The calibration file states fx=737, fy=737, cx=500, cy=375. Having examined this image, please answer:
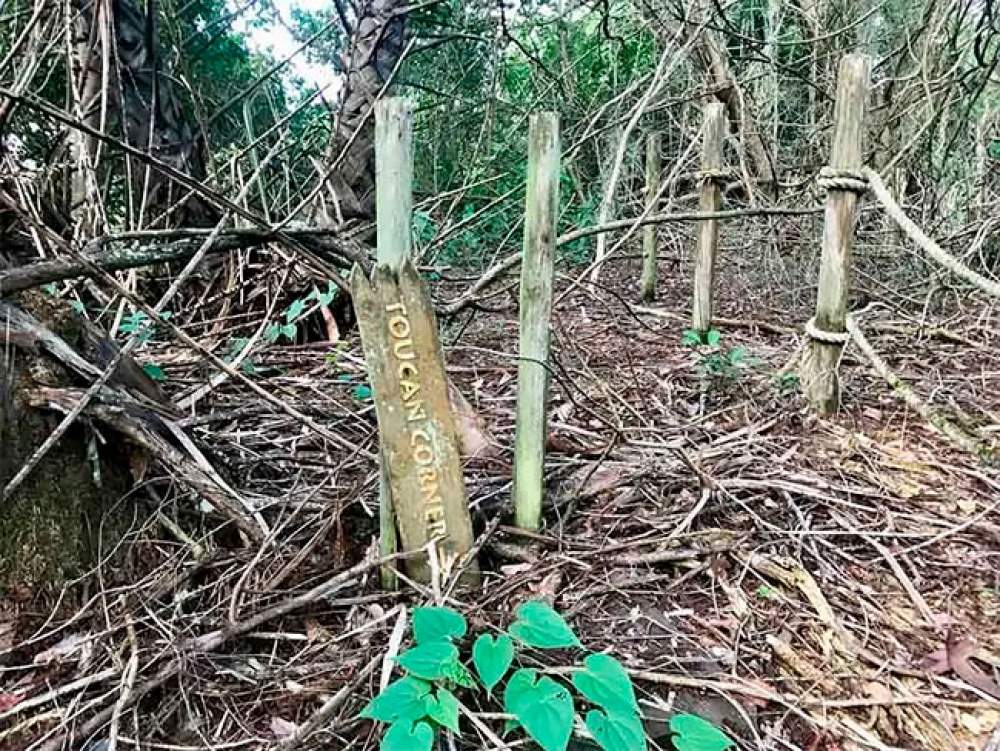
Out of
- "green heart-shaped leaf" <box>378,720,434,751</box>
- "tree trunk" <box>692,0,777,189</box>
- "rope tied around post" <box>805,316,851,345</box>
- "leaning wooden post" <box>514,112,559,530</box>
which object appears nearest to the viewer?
"green heart-shaped leaf" <box>378,720,434,751</box>

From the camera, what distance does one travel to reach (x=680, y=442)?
2363mm

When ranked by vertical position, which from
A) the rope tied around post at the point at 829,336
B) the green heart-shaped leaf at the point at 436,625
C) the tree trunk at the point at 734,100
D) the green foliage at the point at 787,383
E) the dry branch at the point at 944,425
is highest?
the tree trunk at the point at 734,100

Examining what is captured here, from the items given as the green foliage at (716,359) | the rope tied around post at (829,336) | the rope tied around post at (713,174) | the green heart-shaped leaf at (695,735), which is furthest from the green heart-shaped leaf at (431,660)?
the rope tied around post at (713,174)

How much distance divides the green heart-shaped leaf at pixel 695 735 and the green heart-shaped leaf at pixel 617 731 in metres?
0.09

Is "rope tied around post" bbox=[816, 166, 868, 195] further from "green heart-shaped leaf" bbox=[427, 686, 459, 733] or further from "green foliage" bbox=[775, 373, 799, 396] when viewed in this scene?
"green heart-shaped leaf" bbox=[427, 686, 459, 733]

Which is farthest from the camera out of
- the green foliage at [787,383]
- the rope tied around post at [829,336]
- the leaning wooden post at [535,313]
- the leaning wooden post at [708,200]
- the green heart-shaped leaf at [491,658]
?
the leaning wooden post at [708,200]

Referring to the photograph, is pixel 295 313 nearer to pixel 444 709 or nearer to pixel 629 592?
pixel 629 592

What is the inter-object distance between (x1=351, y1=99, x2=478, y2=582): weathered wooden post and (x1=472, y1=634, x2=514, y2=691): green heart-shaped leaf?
29cm

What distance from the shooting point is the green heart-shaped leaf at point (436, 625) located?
125cm

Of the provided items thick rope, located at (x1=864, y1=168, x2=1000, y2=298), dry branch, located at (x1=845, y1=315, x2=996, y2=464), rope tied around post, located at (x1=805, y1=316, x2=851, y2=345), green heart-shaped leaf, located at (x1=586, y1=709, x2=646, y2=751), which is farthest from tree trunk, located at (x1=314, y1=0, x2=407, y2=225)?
green heart-shaped leaf, located at (x1=586, y1=709, x2=646, y2=751)

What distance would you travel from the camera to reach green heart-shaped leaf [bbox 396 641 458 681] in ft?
3.88

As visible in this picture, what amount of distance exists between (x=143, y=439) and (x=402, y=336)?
681 millimetres

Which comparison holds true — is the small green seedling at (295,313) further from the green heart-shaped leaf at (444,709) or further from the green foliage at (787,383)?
the green heart-shaped leaf at (444,709)

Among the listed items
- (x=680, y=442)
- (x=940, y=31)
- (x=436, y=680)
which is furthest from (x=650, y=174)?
(x=436, y=680)
